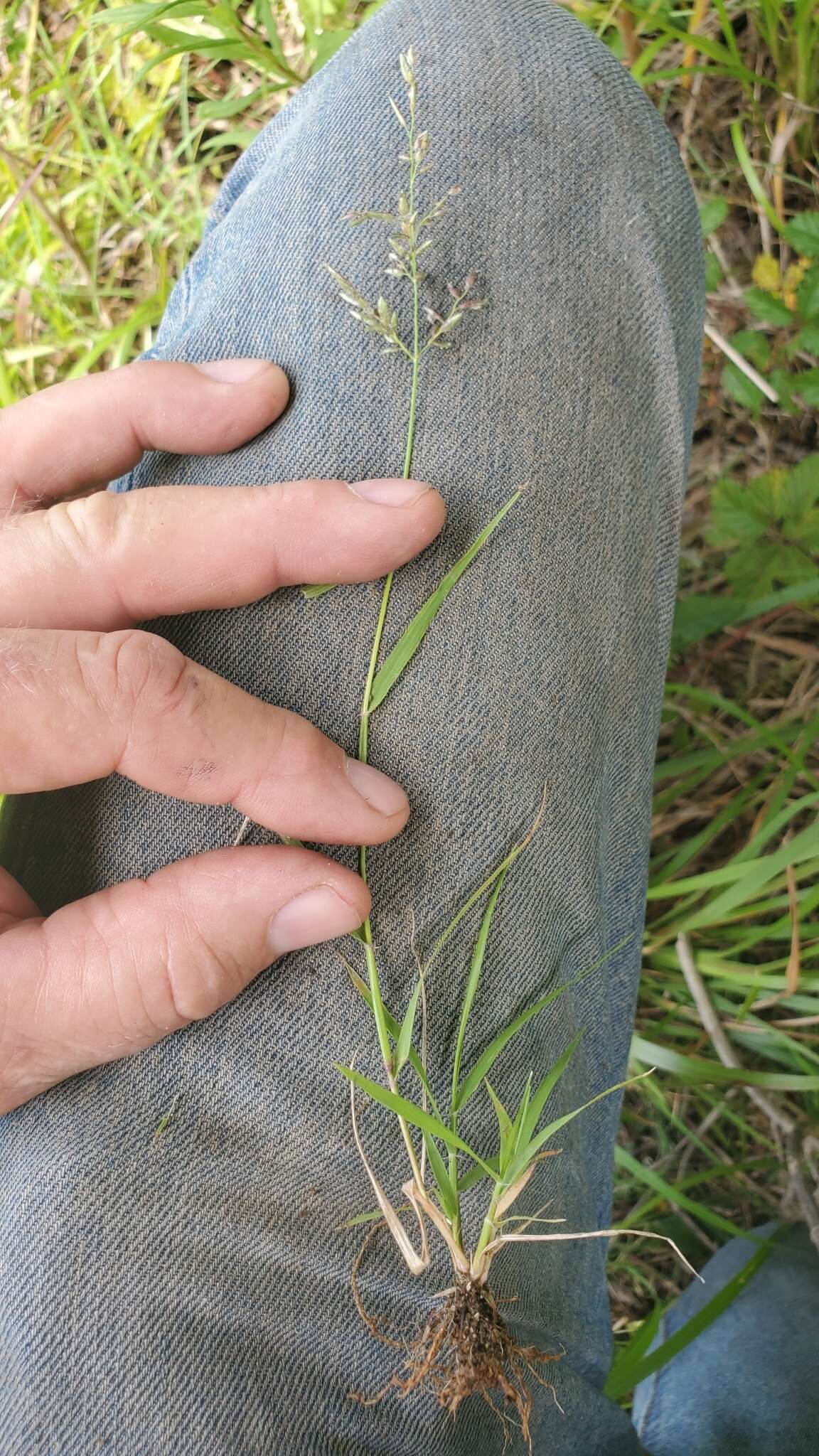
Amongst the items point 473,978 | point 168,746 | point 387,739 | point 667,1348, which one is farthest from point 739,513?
point 667,1348

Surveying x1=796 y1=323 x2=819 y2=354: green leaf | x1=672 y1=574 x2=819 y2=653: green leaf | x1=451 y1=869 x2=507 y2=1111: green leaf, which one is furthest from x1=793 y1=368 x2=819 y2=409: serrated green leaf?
x1=451 y1=869 x2=507 y2=1111: green leaf

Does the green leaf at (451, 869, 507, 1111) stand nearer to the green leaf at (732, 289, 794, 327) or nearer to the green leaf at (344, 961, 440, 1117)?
the green leaf at (344, 961, 440, 1117)

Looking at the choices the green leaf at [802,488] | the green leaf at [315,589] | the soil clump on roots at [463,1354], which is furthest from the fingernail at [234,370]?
the soil clump on roots at [463,1354]

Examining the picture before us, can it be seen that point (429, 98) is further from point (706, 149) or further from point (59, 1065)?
point (59, 1065)

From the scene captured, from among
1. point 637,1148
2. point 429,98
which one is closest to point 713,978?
point 637,1148

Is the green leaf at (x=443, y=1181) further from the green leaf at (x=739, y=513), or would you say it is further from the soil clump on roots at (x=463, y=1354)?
the green leaf at (x=739, y=513)
